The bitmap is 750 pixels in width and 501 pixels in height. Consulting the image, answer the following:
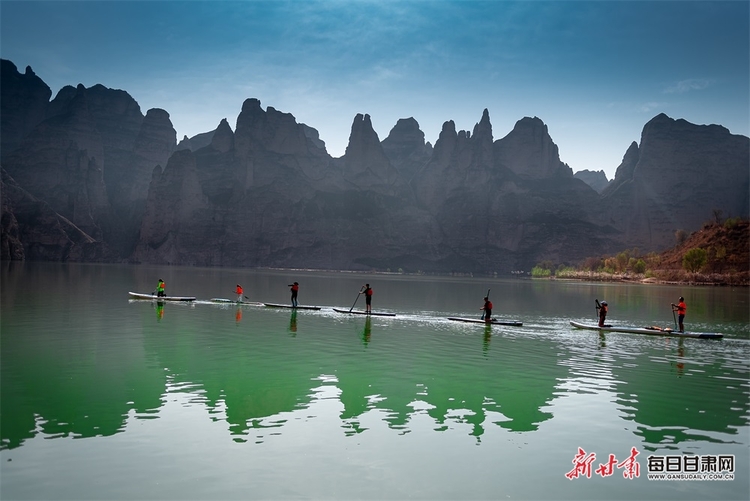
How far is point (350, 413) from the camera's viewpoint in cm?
1719

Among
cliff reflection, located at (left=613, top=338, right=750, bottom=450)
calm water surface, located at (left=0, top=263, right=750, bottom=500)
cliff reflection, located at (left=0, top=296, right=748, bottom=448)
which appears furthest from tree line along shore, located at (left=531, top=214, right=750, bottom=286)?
cliff reflection, located at (left=613, top=338, right=750, bottom=450)

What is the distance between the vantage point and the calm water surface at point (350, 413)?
1220 centimetres

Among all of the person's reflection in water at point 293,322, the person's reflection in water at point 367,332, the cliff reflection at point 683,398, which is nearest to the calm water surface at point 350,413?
the cliff reflection at point 683,398

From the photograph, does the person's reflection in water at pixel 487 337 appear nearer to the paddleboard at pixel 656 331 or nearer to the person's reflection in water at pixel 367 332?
the person's reflection in water at pixel 367 332

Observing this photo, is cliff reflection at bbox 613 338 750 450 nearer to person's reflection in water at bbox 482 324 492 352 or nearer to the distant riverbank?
person's reflection in water at bbox 482 324 492 352

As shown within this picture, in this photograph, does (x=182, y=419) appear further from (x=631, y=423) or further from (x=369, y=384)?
(x=631, y=423)

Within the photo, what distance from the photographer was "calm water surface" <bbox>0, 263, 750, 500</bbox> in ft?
40.0

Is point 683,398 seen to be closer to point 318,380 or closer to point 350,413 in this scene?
point 350,413

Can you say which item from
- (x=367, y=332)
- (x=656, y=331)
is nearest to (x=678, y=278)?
(x=656, y=331)

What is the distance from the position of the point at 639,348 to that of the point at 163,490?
2871 cm

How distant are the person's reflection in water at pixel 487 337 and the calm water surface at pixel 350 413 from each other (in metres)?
0.50

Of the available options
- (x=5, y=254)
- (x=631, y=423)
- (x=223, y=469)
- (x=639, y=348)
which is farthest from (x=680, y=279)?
(x=5, y=254)

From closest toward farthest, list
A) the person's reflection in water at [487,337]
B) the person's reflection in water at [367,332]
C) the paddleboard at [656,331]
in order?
the person's reflection in water at [487,337]
the person's reflection in water at [367,332]
the paddleboard at [656,331]

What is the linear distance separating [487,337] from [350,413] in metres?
20.3
